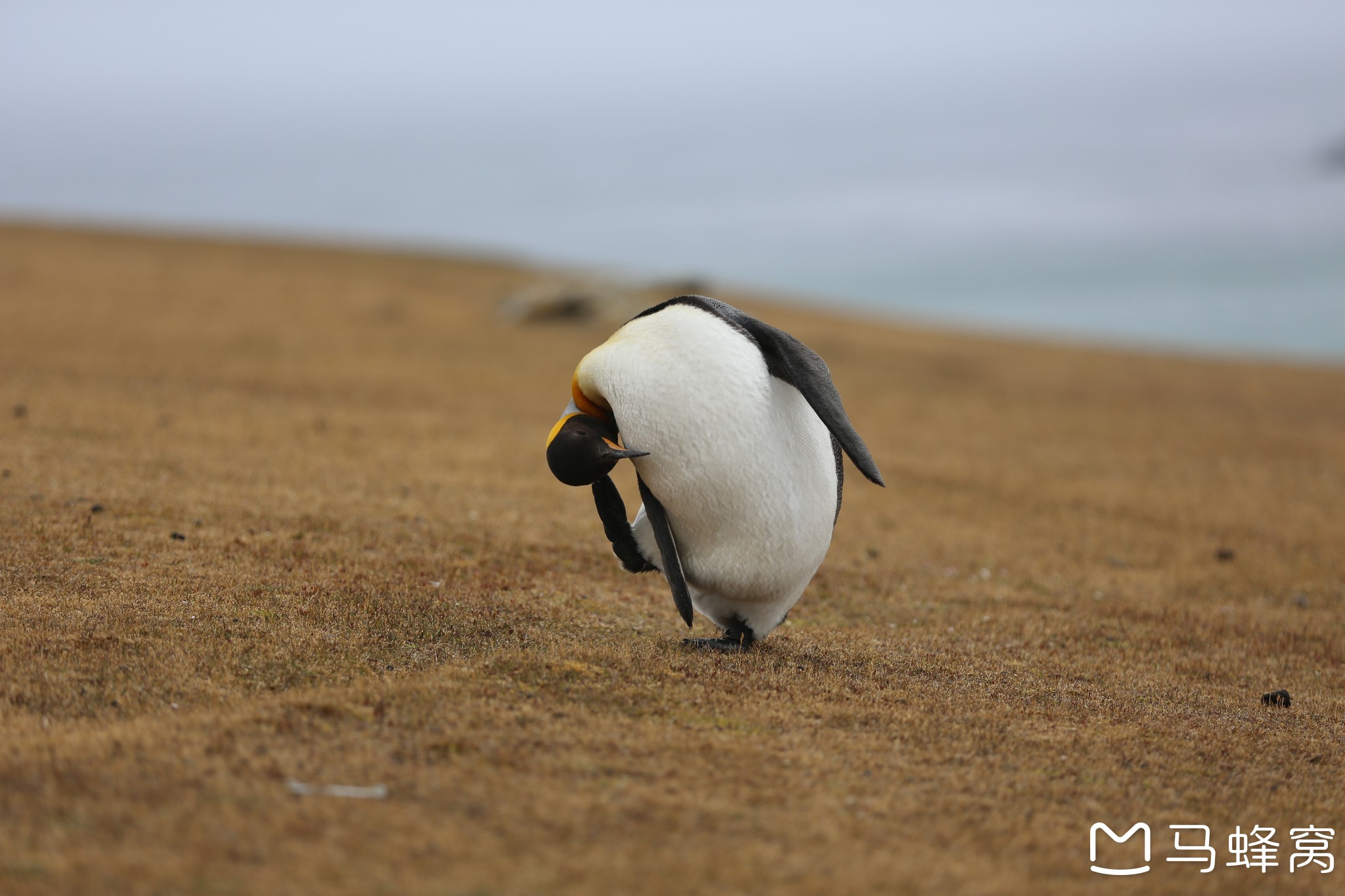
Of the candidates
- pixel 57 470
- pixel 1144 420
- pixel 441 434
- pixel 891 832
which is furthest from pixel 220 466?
pixel 1144 420

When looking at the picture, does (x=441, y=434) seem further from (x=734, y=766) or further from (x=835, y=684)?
(x=734, y=766)

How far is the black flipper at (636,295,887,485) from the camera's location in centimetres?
561

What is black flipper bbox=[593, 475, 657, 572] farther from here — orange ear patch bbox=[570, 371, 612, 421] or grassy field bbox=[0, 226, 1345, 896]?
grassy field bbox=[0, 226, 1345, 896]

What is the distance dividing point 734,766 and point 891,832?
73cm

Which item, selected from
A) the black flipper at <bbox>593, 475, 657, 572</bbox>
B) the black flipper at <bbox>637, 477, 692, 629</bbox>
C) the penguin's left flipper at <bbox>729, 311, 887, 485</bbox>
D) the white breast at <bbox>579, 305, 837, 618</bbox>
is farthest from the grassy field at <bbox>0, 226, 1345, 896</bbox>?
the penguin's left flipper at <bbox>729, 311, 887, 485</bbox>

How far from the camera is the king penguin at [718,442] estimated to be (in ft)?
18.7

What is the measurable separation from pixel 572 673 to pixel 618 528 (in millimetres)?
1099

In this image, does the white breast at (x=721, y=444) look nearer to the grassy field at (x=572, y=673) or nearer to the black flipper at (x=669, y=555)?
the black flipper at (x=669, y=555)

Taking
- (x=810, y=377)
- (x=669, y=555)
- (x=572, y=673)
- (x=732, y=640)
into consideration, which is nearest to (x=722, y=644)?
(x=732, y=640)

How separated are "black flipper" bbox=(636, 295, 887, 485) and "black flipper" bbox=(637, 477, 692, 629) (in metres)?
0.97

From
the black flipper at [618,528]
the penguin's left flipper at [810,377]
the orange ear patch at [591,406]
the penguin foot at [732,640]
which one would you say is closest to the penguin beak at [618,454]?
the orange ear patch at [591,406]

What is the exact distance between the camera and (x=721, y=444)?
18.7 feet

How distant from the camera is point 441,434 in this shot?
14.5 metres

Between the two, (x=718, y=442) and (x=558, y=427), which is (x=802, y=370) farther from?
(x=558, y=427)
